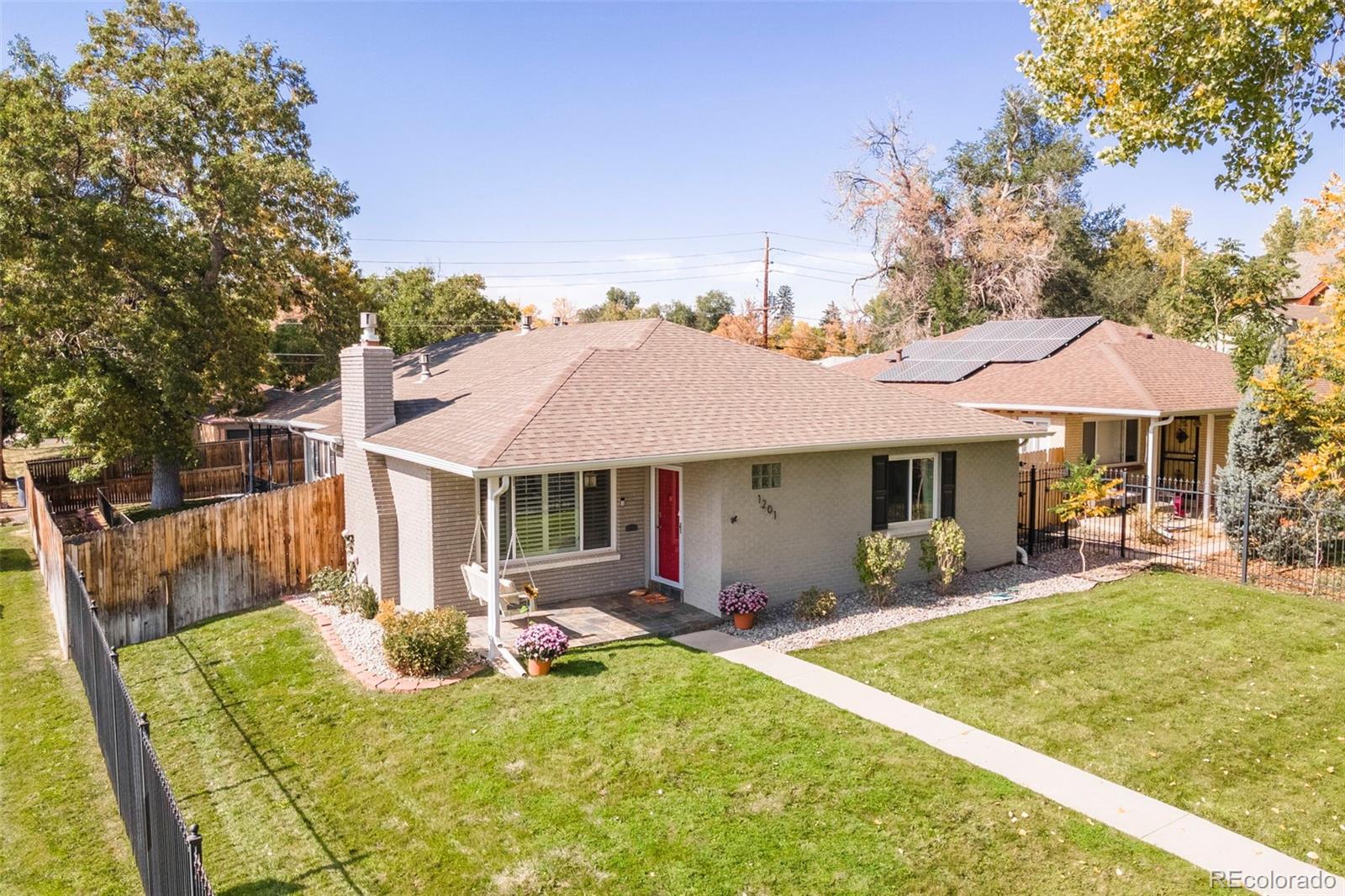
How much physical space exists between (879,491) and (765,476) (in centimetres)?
246

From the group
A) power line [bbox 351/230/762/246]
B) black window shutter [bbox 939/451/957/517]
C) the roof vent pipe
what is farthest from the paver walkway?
power line [bbox 351/230/762/246]

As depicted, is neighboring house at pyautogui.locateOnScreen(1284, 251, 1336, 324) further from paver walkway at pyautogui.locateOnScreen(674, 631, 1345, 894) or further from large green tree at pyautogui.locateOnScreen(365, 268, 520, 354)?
large green tree at pyautogui.locateOnScreen(365, 268, 520, 354)

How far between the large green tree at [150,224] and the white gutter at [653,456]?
13.3m

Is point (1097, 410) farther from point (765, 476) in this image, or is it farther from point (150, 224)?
point (150, 224)

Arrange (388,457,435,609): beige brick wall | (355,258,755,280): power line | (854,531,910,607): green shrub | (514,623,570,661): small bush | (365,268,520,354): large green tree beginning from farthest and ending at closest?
(355,258,755,280): power line → (365,268,520,354): large green tree → (854,531,910,607): green shrub → (388,457,435,609): beige brick wall → (514,623,570,661): small bush

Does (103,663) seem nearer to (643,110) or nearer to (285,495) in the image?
(285,495)

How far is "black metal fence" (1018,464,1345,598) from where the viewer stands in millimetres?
14570

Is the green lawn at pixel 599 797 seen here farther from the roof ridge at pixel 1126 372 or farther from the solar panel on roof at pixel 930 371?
the solar panel on roof at pixel 930 371

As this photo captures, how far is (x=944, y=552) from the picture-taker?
1367cm

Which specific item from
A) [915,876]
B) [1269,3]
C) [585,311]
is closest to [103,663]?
[915,876]

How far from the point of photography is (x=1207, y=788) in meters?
7.24

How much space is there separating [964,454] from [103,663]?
1299 cm

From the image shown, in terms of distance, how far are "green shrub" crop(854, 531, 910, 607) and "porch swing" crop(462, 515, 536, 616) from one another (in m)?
5.18

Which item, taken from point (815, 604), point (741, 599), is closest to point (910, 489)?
point (815, 604)
